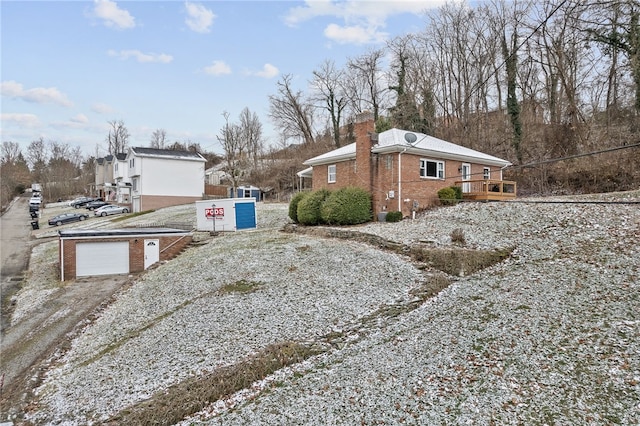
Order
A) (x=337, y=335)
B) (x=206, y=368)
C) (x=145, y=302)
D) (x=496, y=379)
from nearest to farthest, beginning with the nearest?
(x=496, y=379), (x=206, y=368), (x=337, y=335), (x=145, y=302)

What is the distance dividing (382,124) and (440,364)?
27.1 metres

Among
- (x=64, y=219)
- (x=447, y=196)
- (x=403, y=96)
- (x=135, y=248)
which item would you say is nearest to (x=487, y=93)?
(x=403, y=96)

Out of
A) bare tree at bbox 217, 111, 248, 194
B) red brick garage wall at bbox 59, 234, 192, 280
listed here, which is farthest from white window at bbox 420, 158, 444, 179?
bare tree at bbox 217, 111, 248, 194

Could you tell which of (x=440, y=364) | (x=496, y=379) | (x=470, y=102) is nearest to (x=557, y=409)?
(x=496, y=379)

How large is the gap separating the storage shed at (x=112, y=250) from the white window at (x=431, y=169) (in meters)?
14.8

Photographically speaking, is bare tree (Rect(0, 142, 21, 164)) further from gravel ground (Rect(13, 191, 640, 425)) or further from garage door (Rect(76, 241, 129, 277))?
gravel ground (Rect(13, 191, 640, 425))

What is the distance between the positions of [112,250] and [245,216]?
821 centimetres

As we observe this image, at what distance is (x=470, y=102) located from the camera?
35375 millimetres

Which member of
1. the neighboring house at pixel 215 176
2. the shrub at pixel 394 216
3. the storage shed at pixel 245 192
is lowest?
the shrub at pixel 394 216

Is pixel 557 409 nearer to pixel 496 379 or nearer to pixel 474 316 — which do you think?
pixel 496 379

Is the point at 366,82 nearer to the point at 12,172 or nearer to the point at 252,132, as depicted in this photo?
the point at 252,132

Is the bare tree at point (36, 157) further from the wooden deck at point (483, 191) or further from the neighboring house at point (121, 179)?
the wooden deck at point (483, 191)

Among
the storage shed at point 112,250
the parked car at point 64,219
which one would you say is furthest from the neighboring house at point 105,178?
the storage shed at point 112,250

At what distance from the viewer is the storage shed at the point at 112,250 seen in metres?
19.1
